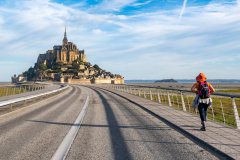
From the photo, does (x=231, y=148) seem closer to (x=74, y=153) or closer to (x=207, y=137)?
(x=207, y=137)

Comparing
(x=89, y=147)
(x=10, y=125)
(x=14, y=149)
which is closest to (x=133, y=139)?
(x=89, y=147)

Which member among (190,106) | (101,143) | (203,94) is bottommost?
(190,106)

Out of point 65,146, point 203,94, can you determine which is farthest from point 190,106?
point 65,146

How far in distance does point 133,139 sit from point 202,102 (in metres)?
2.64

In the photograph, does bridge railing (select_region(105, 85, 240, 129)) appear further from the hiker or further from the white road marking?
the white road marking

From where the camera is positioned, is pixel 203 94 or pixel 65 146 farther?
pixel 203 94

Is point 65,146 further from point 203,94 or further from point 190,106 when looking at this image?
point 190,106

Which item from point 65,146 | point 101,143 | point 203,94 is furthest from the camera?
point 203,94

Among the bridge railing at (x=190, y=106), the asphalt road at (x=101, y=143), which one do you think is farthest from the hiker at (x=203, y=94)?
the asphalt road at (x=101, y=143)

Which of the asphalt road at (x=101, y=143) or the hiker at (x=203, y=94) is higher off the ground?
the hiker at (x=203, y=94)

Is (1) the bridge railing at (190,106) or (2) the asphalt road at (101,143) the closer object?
(2) the asphalt road at (101,143)

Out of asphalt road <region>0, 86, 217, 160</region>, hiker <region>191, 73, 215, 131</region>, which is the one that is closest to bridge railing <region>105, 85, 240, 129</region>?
hiker <region>191, 73, 215, 131</region>

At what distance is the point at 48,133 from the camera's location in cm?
1006

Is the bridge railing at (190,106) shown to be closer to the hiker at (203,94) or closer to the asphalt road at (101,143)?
the hiker at (203,94)
